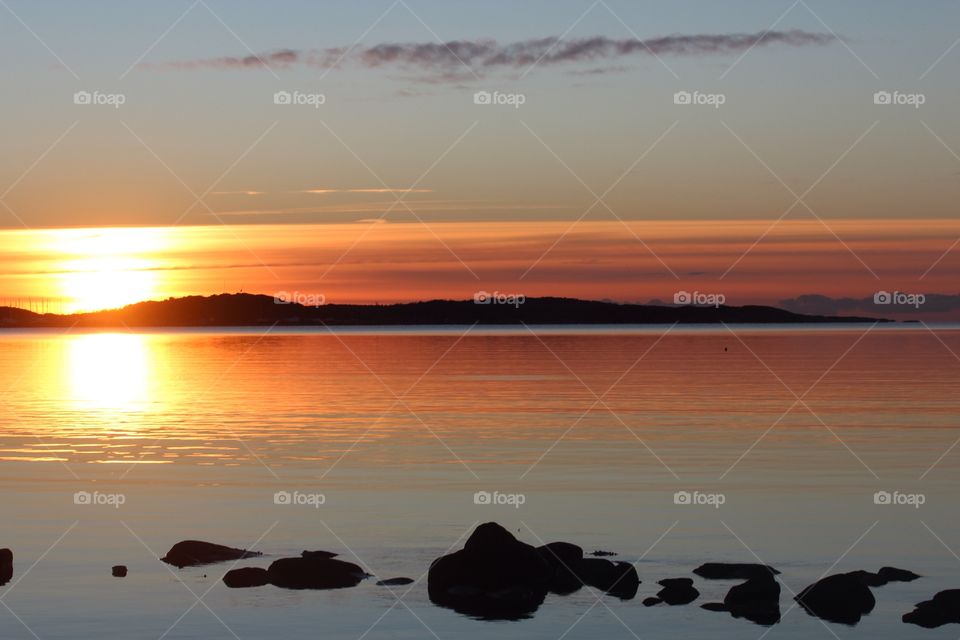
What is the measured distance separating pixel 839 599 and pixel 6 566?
69.4ft

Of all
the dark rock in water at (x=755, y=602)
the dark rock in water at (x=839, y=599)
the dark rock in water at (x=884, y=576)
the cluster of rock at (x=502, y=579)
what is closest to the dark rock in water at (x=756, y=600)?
the dark rock in water at (x=755, y=602)

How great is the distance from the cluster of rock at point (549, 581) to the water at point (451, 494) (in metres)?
0.46

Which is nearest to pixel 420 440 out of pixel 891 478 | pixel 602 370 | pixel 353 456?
pixel 353 456

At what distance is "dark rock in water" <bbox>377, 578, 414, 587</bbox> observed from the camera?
33.5 m

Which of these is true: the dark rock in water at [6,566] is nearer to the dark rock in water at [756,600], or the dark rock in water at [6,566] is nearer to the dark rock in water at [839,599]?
the dark rock in water at [756,600]

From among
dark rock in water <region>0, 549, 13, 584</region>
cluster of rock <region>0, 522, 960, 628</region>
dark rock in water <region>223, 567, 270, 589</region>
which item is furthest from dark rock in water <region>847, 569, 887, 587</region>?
dark rock in water <region>0, 549, 13, 584</region>

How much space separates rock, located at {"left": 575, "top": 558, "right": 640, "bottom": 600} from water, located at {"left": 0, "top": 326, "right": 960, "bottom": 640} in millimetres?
488

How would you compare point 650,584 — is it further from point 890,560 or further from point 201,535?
point 201,535

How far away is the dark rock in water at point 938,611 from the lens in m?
30.1

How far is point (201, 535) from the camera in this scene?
1582 inches

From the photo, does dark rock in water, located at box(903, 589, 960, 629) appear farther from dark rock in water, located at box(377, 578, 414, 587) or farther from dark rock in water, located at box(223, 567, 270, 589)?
dark rock in water, located at box(223, 567, 270, 589)

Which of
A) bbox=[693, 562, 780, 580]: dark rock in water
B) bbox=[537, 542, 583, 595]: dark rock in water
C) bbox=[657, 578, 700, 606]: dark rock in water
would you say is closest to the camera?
bbox=[657, 578, 700, 606]: dark rock in water

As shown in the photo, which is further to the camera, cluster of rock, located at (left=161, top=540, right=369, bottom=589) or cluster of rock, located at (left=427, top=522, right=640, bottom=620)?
cluster of rock, located at (left=161, top=540, right=369, bottom=589)

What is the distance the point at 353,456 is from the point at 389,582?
24.5 m
